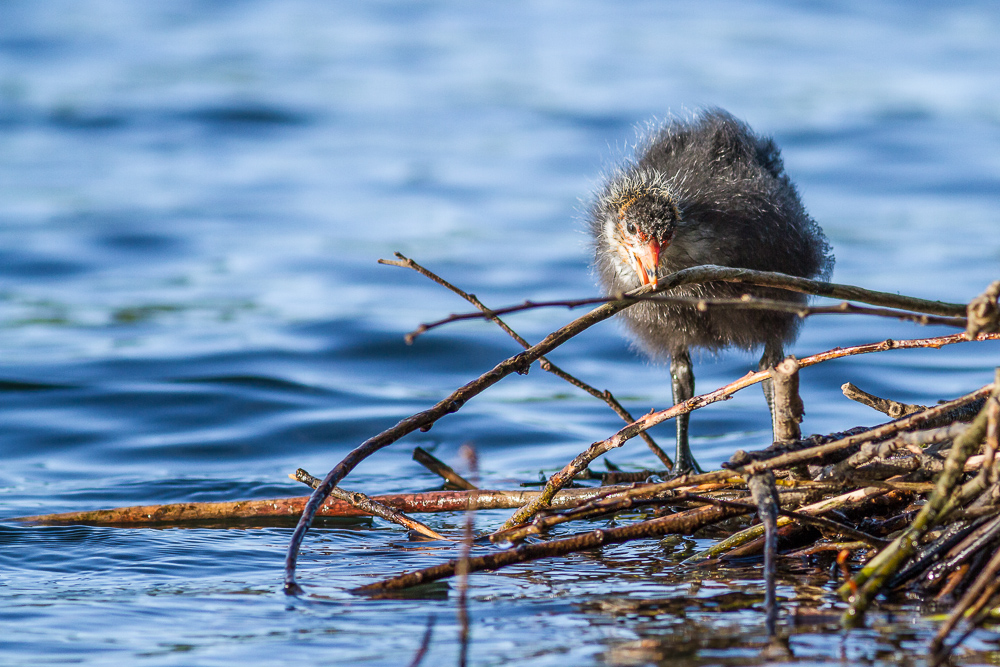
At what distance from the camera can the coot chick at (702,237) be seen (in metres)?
4.71

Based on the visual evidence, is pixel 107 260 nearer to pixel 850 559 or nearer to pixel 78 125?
pixel 78 125

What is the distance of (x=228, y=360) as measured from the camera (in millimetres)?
7496

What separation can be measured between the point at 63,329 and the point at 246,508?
4.81 m

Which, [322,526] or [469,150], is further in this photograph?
[469,150]

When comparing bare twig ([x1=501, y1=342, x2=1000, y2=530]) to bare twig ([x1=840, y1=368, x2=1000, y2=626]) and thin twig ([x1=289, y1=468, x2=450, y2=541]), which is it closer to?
bare twig ([x1=840, y1=368, x2=1000, y2=626])

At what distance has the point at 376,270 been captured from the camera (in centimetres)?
1020

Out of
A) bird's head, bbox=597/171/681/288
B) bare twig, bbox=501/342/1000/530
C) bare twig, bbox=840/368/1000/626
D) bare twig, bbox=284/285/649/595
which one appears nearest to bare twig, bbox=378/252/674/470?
bare twig, bbox=284/285/649/595

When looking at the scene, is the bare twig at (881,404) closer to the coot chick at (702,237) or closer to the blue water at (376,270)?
the blue water at (376,270)

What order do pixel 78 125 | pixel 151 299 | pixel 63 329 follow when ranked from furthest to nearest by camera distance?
pixel 78 125 < pixel 151 299 < pixel 63 329

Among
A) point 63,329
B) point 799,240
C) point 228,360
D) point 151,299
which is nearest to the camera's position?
point 799,240

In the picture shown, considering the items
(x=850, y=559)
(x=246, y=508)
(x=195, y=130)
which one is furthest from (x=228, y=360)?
(x=195, y=130)

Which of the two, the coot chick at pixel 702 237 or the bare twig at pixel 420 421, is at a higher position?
the coot chick at pixel 702 237

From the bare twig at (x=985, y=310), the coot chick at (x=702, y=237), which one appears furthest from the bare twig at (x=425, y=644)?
the coot chick at (x=702, y=237)

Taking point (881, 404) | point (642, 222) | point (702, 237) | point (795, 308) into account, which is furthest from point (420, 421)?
point (702, 237)
